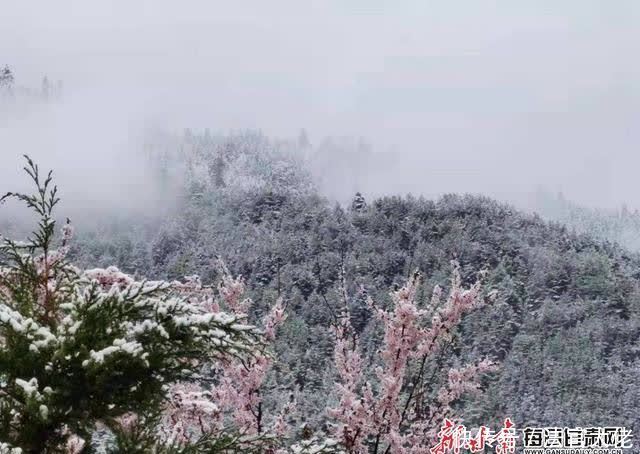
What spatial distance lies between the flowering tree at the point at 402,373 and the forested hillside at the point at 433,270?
1560 inches

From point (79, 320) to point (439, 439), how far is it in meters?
4.15

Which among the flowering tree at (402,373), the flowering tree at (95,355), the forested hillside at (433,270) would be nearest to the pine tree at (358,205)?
the forested hillside at (433,270)

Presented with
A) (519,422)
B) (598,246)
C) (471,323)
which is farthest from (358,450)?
(598,246)

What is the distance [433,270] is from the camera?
285 ft

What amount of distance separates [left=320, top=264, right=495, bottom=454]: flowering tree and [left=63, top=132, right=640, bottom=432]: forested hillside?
1560 inches

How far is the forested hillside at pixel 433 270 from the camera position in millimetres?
57906

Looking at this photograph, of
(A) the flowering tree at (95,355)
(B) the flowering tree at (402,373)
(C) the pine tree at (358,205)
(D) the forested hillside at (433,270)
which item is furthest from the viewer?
(C) the pine tree at (358,205)

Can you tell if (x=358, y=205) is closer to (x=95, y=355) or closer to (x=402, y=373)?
(x=402, y=373)

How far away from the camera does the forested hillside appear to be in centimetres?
5791

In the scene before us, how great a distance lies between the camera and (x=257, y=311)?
242 ft

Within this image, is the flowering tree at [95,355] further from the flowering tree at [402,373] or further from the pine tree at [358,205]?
the pine tree at [358,205]

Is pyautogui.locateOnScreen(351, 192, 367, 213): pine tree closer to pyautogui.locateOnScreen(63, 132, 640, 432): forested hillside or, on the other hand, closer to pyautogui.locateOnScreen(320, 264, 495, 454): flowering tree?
pyautogui.locateOnScreen(63, 132, 640, 432): forested hillside

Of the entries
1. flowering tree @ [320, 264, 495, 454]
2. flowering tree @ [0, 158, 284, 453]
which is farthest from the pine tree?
flowering tree @ [0, 158, 284, 453]

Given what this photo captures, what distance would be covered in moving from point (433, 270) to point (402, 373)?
83.1 metres
